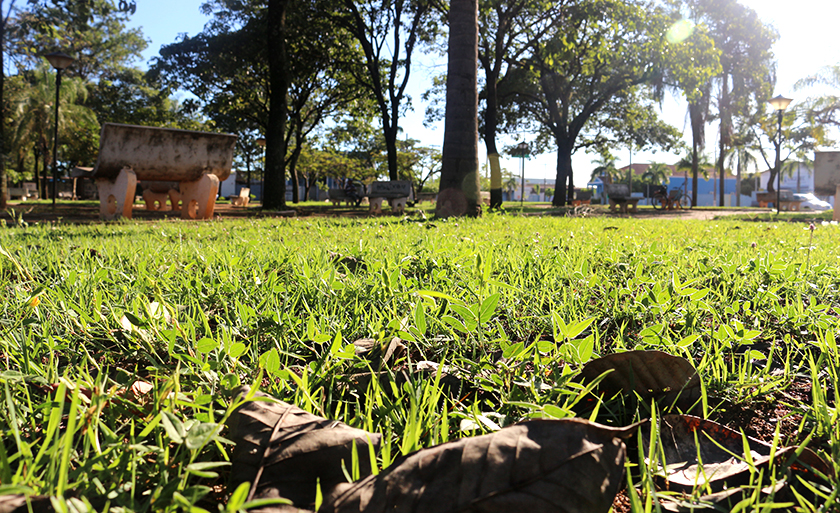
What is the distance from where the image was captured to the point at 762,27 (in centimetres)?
3056

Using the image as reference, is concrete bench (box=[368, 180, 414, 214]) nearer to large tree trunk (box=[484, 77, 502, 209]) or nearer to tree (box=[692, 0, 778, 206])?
large tree trunk (box=[484, 77, 502, 209])

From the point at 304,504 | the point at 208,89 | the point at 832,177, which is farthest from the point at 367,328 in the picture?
the point at 208,89

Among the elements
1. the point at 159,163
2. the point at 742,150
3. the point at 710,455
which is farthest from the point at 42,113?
the point at 742,150

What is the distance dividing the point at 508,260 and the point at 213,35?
22237 millimetres

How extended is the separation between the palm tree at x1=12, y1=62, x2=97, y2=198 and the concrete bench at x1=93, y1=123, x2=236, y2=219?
34375 millimetres

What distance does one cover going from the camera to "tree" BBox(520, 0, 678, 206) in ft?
44.6

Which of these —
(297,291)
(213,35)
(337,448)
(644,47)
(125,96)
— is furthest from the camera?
(125,96)

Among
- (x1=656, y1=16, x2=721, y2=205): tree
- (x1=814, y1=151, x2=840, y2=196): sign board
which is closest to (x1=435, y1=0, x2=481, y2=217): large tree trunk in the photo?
(x1=814, y1=151, x2=840, y2=196): sign board

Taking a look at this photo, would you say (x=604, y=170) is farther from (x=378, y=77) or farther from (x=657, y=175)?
(x=378, y=77)

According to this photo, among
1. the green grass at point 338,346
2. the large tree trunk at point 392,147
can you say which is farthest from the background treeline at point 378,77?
the green grass at point 338,346

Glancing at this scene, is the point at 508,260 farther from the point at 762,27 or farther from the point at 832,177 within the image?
the point at 762,27

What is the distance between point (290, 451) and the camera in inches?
27.5

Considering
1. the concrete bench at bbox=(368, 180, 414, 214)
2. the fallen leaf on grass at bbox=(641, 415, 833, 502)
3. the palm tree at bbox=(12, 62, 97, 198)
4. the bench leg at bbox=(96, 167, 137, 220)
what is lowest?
the fallen leaf on grass at bbox=(641, 415, 833, 502)

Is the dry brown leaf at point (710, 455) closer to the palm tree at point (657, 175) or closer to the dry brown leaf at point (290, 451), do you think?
the dry brown leaf at point (290, 451)
